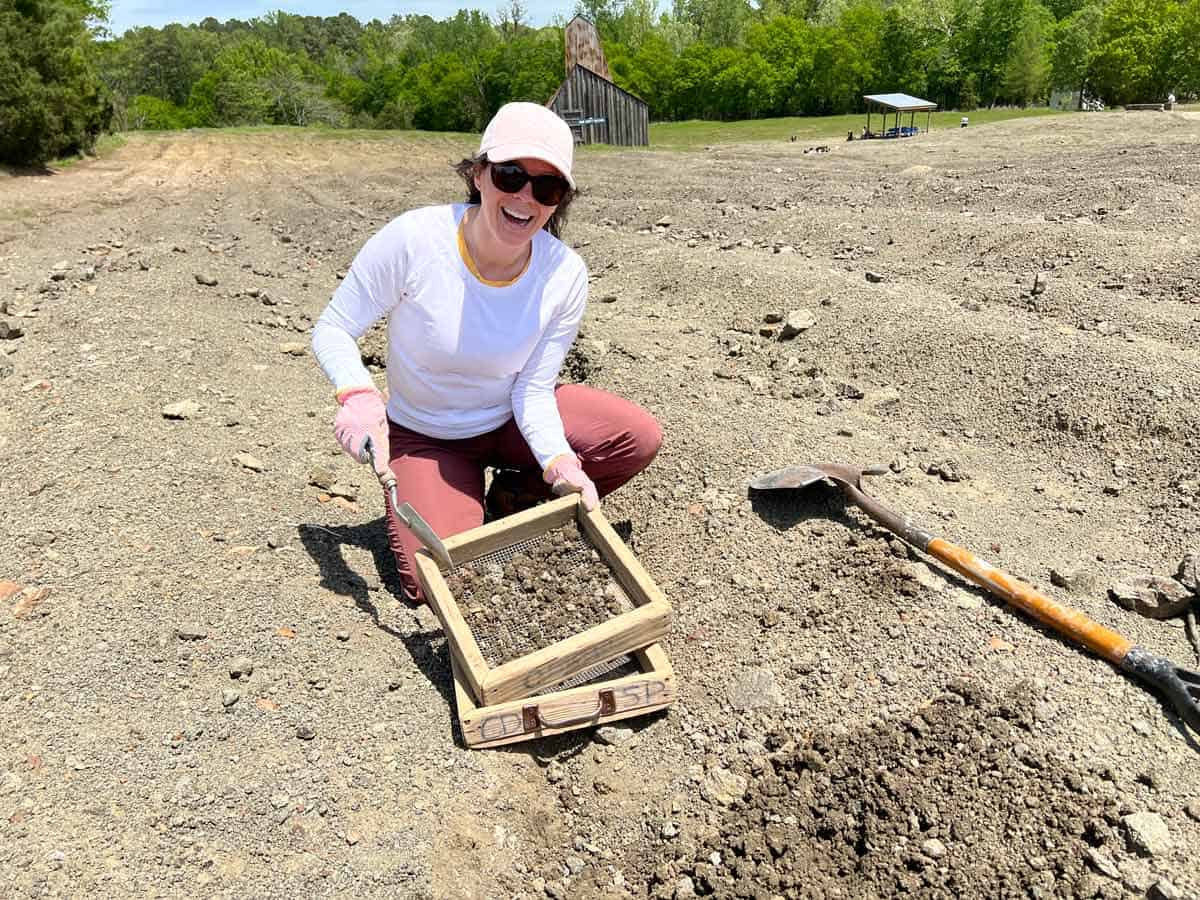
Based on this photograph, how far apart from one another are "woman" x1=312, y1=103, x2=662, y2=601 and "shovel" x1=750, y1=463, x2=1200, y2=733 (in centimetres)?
80

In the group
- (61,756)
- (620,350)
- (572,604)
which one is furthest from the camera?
(620,350)

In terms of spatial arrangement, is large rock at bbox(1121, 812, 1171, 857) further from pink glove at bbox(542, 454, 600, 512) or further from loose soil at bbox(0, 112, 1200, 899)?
pink glove at bbox(542, 454, 600, 512)

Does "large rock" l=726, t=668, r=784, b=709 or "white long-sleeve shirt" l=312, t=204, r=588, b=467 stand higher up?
"white long-sleeve shirt" l=312, t=204, r=588, b=467

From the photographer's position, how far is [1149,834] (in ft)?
6.72

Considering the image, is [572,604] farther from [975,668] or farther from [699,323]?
[699,323]

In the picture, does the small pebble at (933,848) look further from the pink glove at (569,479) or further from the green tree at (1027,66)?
the green tree at (1027,66)

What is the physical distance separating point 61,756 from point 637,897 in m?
1.60

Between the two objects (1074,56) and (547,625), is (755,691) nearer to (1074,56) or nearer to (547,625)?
(547,625)

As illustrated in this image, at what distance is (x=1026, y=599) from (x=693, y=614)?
1125 mm

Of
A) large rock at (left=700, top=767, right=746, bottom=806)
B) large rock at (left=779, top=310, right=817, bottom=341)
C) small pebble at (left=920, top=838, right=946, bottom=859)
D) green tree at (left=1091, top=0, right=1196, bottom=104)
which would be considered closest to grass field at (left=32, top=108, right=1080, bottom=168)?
green tree at (left=1091, top=0, right=1196, bottom=104)

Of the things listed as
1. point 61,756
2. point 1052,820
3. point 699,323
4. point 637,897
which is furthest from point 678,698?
point 699,323

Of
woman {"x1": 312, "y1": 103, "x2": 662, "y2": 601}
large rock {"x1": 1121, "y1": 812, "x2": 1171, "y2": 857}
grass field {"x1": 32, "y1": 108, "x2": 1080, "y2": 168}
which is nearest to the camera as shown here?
large rock {"x1": 1121, "y1": 812, "x2": 1171, "y2": 857}

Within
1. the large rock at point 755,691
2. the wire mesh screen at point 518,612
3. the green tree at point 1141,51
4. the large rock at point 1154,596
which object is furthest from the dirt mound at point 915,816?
the green tree at point 1141,51

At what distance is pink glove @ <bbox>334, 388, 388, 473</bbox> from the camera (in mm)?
2758
